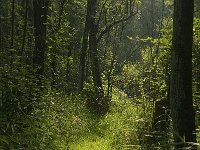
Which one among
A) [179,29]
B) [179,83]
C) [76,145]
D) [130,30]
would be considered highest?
[130,30]

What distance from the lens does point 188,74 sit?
6.42 metres

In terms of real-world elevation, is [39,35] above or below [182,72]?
above

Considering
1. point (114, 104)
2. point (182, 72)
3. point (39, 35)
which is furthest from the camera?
point (114, 104)

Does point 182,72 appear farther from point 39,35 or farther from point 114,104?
point 114,104

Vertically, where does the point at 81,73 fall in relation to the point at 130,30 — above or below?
below

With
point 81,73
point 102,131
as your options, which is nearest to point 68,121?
point 102,131

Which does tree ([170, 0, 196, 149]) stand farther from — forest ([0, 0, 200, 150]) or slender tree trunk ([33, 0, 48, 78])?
slender tree trunk ([33, 0, 48, 78])

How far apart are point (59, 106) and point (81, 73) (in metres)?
9.18

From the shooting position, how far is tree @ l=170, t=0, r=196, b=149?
6.32 metres

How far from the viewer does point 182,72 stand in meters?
6.40

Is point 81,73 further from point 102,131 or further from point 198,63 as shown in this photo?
point 198,63

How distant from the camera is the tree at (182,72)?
20.7 feet

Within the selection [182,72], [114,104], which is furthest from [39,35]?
[182,72]

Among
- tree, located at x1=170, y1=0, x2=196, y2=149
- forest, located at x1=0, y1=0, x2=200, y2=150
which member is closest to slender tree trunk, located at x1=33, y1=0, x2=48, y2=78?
forest, located at x1=0, y1=0, x2=200, y2=150
